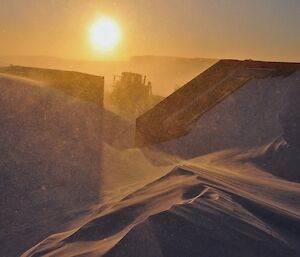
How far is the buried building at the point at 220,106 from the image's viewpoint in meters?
14.2

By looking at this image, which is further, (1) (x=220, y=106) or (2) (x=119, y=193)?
(1) (x=220, y=106)

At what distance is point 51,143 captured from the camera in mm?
11359

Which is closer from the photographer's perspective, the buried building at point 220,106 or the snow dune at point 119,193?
the snow dune at point 119,193

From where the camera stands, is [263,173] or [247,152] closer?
[263,173]

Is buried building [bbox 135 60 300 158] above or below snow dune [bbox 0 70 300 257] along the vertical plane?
above

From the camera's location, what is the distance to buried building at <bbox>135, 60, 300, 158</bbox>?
14.2m

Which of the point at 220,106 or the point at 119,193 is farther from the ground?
the point at 220,106

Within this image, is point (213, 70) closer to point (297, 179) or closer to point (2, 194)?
point (297, 179)

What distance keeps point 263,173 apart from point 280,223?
4.24 metres

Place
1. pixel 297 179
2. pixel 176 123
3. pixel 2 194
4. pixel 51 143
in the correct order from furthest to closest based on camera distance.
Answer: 1. pixel 176 123
2. pixel 51 143
3. pixel 297 179
4. pixel 2 194

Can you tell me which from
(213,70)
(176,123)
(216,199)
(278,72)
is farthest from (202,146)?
(216,199)

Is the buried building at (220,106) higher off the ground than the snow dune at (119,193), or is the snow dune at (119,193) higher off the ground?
the buried building at (220,106)

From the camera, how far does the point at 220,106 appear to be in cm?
1509

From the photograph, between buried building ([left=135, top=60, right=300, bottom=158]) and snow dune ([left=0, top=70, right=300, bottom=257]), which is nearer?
snow dune ([left=0, top=70, right=300, bottom=257])
